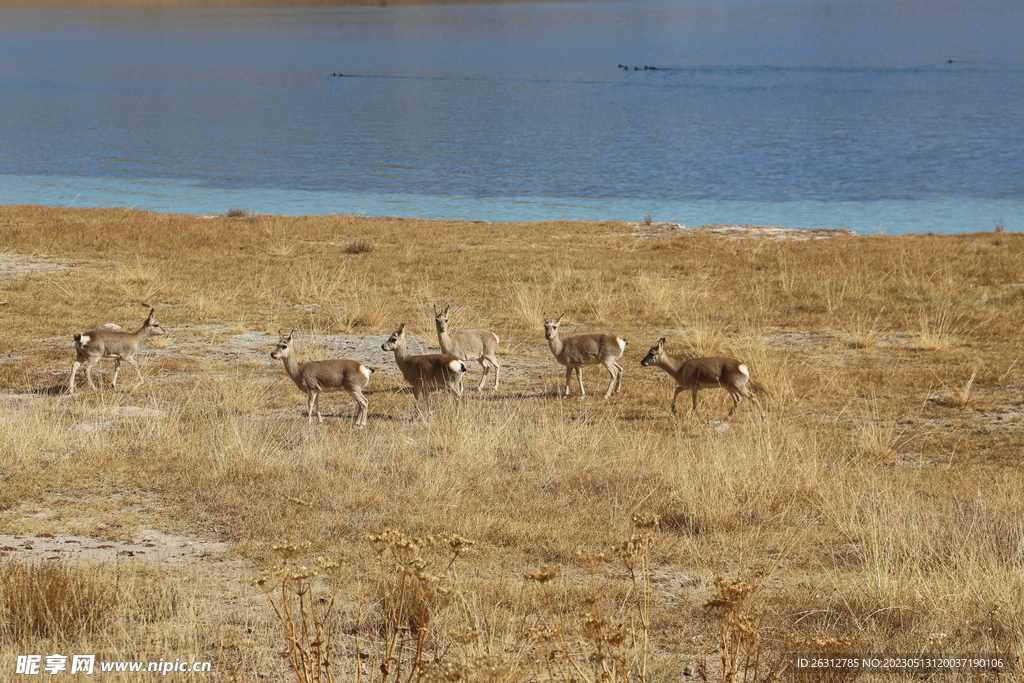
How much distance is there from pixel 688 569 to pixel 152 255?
19.3 meters

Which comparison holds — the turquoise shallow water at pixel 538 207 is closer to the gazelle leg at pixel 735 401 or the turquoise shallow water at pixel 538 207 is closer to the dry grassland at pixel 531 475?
the dry grassland at pixel 531 475

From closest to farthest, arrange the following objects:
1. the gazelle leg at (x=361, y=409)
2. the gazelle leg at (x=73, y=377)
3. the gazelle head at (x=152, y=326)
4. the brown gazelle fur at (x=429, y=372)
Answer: the gazelle leg at (x=361, y=409)
the brown gazelle fur at (x=429, y=372)
the gazelle leg at (x=73, y=377)
the gazelle head at (x=152, y=326)

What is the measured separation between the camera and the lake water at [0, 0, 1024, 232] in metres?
46.1

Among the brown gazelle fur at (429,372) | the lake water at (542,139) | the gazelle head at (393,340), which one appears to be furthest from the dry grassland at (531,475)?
the lake water at (542,139)

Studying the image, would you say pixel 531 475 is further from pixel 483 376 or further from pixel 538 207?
pixel 538 207

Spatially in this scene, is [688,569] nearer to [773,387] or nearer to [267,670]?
[267,670]

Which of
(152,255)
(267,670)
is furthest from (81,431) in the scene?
(152,255)

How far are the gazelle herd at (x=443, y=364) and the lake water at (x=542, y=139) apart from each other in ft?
91.4

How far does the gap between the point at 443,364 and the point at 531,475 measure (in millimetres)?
3118

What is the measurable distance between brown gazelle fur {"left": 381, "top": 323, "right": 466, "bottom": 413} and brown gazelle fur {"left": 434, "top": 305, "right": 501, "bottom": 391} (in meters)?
1.19

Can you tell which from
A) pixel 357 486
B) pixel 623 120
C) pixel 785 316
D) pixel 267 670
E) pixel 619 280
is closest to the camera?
pixel 267 670

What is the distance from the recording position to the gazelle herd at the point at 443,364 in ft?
39.0

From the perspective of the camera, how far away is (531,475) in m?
9.37

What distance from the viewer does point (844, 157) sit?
196ft
